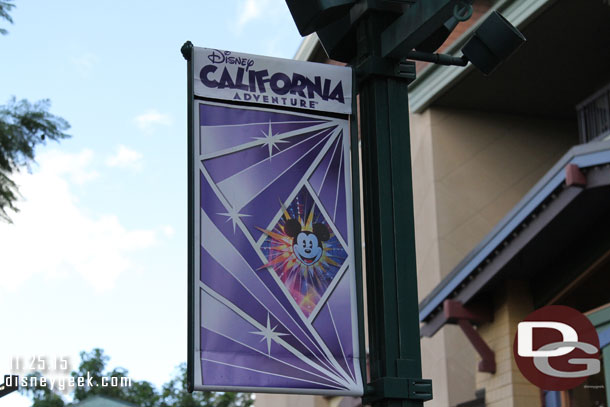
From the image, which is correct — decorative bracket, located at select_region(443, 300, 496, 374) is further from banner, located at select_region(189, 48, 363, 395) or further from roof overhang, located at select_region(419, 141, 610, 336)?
banner, located at select_region(189, 48, 363, 395)

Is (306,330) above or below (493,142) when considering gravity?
below

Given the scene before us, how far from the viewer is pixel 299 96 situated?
19.2 ft

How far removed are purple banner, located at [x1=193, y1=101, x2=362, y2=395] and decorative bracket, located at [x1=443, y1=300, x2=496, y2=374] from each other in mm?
9068

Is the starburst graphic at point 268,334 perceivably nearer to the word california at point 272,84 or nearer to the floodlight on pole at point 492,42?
the word california at point 272,84

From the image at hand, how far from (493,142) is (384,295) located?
16.3 metres

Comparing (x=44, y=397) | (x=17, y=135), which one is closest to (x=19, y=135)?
(x=17, y=135)

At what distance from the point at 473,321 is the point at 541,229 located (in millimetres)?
2138

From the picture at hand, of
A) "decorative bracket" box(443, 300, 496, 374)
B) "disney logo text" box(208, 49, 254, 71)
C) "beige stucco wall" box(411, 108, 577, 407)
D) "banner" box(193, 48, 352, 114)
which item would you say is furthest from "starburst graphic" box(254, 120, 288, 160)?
"beige stucco wall" box(411, 108, 577, 407)

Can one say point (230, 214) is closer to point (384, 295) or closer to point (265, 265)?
point (265, 265)

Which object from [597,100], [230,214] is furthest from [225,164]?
[597,100]

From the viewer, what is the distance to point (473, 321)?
48.5ft

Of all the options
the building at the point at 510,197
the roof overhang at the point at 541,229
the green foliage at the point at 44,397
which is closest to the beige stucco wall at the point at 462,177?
the building at the point at 510,197

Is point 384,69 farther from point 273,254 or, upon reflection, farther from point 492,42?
point 273,254

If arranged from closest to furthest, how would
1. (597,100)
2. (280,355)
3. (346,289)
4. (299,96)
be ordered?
(280,355), (346,289), (299,96), (597,100)
